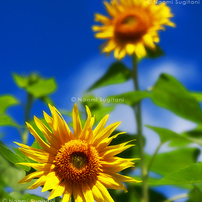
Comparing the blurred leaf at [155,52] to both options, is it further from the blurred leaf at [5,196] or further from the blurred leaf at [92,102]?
the blurred leaf at [5,196]

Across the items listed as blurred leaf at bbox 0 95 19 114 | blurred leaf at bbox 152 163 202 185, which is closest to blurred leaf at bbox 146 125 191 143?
blurred leaf at bbox 152 163 202 185

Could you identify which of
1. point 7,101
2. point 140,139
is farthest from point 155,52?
point 7,101

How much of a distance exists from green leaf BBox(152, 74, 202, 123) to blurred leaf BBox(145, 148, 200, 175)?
37cm

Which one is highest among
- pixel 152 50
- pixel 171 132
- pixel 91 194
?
pixel 152 50

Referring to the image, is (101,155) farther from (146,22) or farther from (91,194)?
(146,22)

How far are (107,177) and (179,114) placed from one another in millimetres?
738

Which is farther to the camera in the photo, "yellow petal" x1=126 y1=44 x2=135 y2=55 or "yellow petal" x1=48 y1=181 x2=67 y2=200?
"yellow petal" x1=126 y1=44 x2=135 y2=55

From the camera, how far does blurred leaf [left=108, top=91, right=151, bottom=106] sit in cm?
128

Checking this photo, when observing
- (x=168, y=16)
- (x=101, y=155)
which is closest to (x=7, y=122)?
(x=101, y=155)

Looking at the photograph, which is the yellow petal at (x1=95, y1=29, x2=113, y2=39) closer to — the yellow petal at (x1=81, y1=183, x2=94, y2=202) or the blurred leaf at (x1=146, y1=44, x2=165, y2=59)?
the blurred leaf at (x1=146, y1=44, x2=165, y2=59)

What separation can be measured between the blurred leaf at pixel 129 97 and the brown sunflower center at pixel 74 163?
55cm

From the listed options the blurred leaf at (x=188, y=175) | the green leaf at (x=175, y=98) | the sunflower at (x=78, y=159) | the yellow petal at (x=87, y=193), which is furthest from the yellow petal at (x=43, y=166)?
the green leaf at (x=175, y=98)

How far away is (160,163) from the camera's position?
5.32 feet

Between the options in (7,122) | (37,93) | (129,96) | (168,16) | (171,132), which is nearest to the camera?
(7,122)
